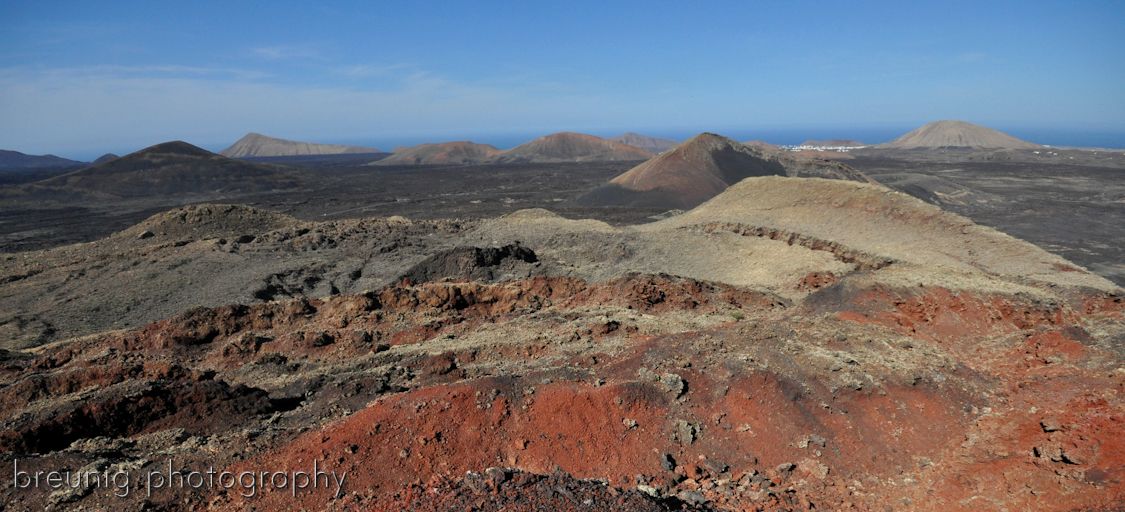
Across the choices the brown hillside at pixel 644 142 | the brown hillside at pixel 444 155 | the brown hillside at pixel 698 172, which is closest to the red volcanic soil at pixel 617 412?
the brown hillside at pixel 698 172

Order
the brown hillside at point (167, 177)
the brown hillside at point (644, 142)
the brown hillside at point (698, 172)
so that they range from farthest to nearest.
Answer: the brown hillside at point (644, 142), the brown hillside at point (167, 177), the brown hillside at point (698, 172)

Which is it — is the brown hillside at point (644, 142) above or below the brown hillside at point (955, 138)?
above

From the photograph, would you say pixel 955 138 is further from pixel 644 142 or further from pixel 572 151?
pixel 572 151

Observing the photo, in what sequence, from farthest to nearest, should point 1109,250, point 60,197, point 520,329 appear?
point 60,197 → point 1109,250 → point 520,329

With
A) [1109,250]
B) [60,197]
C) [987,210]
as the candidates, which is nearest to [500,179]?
[60,197]

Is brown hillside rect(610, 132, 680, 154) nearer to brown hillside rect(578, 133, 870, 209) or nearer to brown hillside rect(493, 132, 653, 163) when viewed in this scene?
brown hillside rect(493, 132, 653, 163)

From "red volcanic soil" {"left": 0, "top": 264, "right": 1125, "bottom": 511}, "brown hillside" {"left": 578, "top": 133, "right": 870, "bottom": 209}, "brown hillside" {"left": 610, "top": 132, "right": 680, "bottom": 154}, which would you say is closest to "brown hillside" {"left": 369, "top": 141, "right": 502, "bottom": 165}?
"brown hillside" {"left": 610, "top": 132, "right": 680, "bottom": 154}

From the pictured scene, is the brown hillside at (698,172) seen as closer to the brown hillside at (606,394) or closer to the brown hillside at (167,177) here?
the brown hillside at (606,394)

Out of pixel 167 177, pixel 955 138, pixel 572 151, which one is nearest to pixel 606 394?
pixel 167 177

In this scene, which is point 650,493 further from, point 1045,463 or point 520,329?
point 520,329
